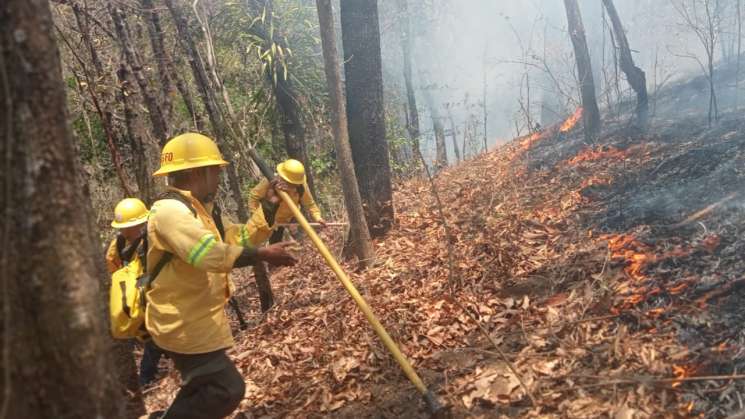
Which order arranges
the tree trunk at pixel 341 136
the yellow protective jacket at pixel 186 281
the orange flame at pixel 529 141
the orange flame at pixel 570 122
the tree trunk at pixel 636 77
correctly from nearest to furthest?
1. the yellow protective jacket at pixel 186 281
2. the tree trunk at pixel 341 136
3. the tree trunk at pixel 636 77
4. the orange flame at pixel 529 141
5. the orange flame at pixel 570 122

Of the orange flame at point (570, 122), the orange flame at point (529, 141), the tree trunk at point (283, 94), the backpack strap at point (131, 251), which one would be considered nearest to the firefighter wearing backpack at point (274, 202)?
the backpack strap at point (131, 251)

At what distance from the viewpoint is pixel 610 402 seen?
3094 mm

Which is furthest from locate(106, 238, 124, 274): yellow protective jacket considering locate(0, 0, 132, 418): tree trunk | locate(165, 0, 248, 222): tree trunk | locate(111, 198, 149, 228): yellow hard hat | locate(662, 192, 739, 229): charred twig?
locate(662, 192, 739, 229): charred twig

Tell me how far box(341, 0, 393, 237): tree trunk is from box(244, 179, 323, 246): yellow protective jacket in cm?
181

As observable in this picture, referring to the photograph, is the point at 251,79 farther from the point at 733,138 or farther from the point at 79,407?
the point at 79,407

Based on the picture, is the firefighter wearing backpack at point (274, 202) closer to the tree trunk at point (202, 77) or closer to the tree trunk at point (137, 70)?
the tree trunk at point (202, 77)

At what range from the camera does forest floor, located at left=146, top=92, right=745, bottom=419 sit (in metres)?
3.28

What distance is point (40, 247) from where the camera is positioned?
1.43 meters

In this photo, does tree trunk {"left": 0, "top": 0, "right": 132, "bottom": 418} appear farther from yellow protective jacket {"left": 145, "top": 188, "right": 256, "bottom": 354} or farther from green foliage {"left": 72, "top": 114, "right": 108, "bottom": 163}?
green foliage {"left": 72, "top": 114, "right": 108, "bottom": 163}

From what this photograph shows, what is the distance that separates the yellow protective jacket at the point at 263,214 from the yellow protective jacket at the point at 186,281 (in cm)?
64

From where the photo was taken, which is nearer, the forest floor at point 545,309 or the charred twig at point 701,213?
the forest floor at point 545,309

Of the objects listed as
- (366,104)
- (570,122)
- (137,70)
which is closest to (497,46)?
(570,122)

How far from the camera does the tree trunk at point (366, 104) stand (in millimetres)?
6645

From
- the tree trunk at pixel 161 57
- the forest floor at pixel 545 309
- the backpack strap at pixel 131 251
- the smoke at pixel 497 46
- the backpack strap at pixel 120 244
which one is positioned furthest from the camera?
the smoke at pixel 497 46
